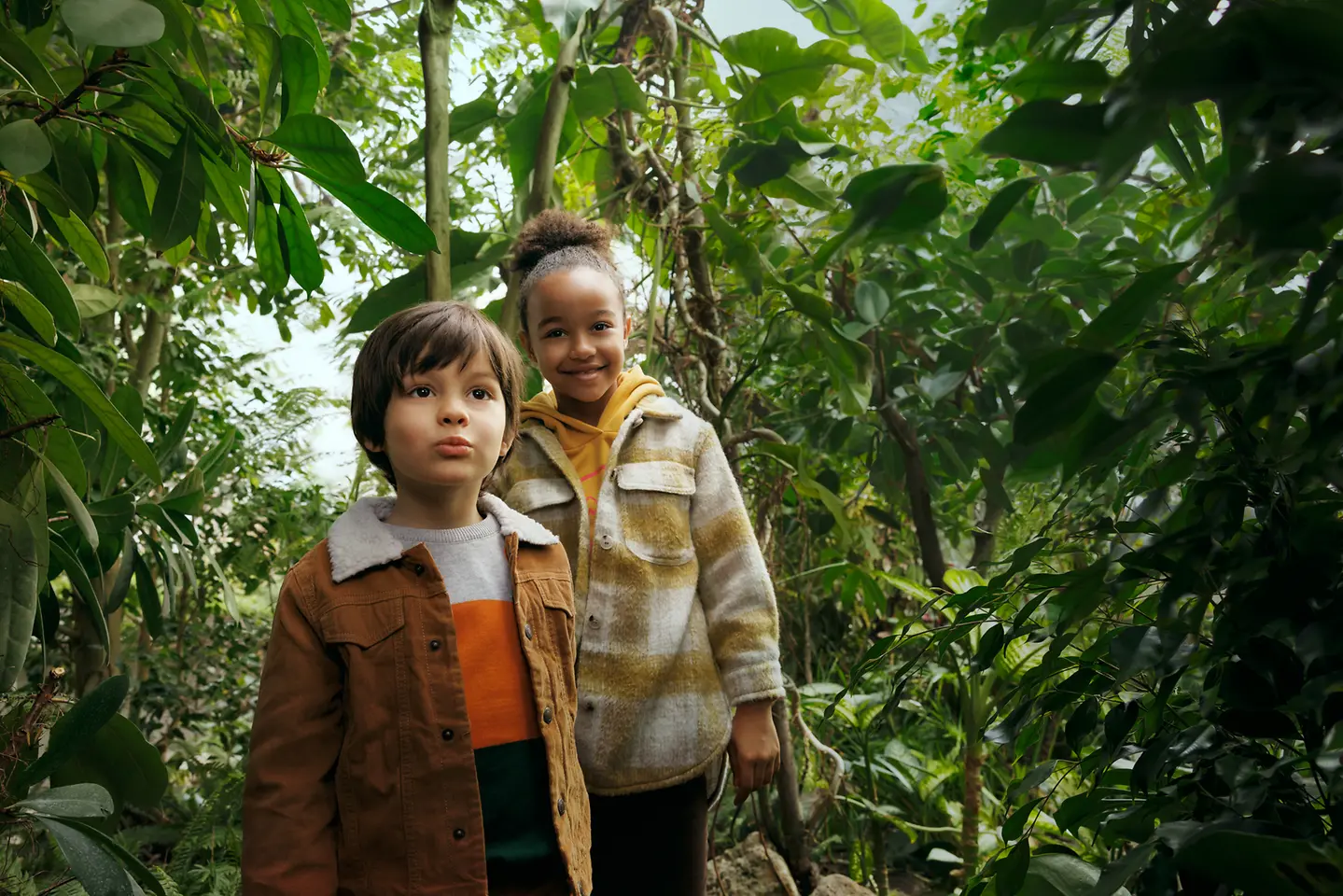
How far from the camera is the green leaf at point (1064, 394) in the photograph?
396 mm

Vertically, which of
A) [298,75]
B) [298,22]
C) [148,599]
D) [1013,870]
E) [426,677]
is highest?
[298,22]

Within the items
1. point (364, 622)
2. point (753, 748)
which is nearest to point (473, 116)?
point (364, 622)

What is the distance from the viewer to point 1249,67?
299mm

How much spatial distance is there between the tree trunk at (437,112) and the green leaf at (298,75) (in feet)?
1.34

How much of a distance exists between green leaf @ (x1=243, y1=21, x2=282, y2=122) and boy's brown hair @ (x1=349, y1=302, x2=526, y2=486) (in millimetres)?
224

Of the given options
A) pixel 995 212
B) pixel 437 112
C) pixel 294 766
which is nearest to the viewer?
pixel 995 212

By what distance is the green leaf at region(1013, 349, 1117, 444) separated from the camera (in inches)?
15.6

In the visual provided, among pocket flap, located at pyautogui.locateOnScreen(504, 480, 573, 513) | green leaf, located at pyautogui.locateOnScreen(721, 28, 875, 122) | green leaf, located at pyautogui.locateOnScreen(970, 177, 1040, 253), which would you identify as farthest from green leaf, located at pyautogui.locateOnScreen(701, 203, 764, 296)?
green leaf, located at pyautogui.locateOnScreen(970, 177, 1040, 253)

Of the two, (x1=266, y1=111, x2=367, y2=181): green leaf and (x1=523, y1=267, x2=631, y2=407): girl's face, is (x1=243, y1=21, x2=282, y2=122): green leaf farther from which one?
(x1=523, y1=267, x2=631, y2=407): girl's face

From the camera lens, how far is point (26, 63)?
0.69 meters

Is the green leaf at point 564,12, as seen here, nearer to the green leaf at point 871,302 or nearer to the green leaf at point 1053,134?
the green leaf at point 871,302

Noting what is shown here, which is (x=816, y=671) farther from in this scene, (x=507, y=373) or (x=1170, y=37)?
(x=1170, y=37)

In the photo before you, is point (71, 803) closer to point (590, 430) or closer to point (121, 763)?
point (121, 763)

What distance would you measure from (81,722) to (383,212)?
1.38 ft
